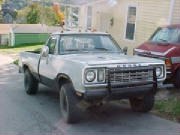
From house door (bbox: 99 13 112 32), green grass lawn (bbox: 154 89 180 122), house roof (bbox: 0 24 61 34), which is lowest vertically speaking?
green grass lawn (bbox: 154 89 180 122)

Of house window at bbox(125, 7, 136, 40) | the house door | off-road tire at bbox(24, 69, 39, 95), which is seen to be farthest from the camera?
the house door

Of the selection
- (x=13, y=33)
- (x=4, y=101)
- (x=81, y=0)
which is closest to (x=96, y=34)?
(x=4, y=101)

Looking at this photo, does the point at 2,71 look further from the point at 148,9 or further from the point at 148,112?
the point at 148,112

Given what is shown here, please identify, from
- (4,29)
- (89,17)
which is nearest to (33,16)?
(4,29)

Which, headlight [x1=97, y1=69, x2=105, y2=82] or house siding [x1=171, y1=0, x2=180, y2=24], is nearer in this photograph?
headlight [x1=97, y1=69, x2=105, y2=82]

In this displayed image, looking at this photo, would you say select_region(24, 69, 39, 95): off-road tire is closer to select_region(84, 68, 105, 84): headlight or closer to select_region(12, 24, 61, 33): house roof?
select_region(84, 68, 105, 84): headlight

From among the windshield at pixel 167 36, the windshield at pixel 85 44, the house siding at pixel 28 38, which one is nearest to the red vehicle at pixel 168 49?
the windshield at pixel 167 36

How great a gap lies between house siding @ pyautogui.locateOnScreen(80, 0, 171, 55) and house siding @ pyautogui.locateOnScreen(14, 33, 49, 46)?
11.5 m

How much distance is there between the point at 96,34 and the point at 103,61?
1.97 m

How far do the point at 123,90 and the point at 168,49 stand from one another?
3421mm

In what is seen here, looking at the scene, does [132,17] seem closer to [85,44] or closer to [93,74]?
[85,44]

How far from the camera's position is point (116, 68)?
536 centimetres

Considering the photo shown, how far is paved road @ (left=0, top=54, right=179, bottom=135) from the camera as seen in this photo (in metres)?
5.55

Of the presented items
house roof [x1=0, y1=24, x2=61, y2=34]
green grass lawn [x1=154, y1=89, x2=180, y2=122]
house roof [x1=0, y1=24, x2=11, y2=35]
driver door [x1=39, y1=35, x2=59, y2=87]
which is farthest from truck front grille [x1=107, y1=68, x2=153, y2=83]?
house roof [x1=0, y1=24, x2=11, y2=35]
